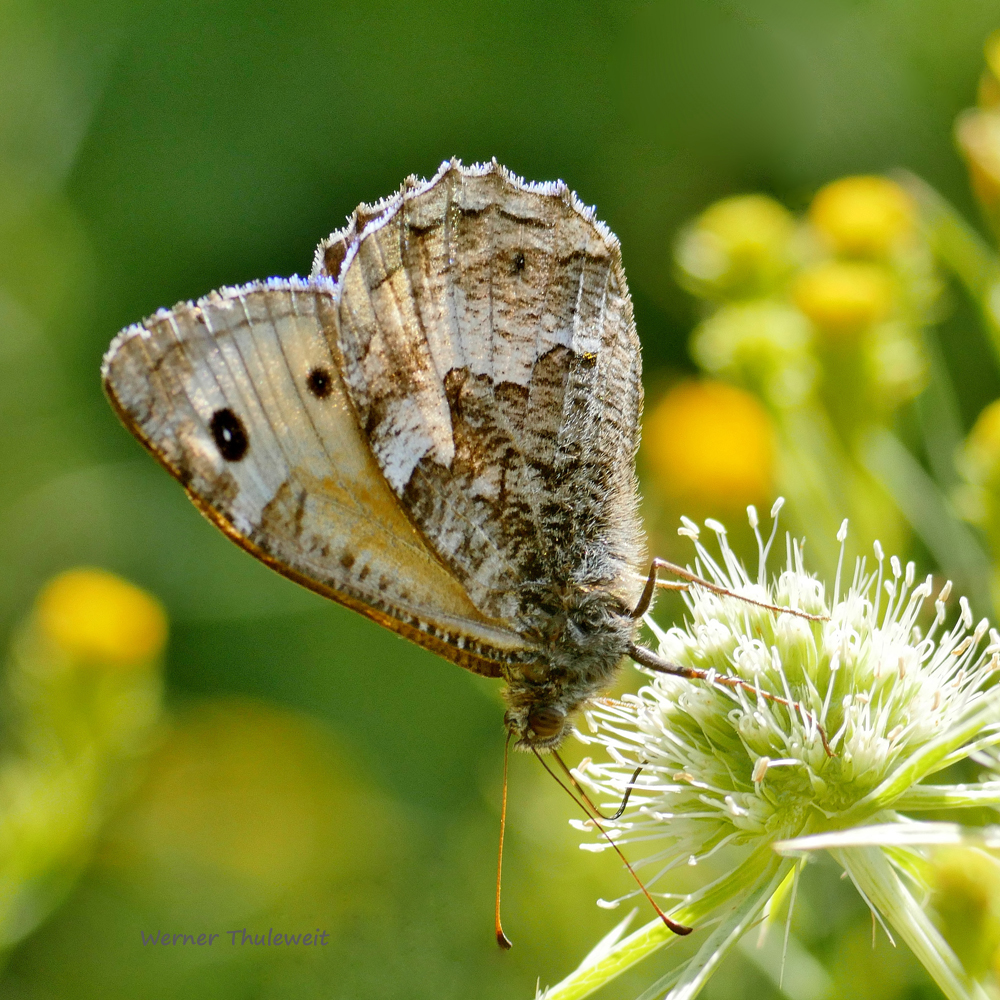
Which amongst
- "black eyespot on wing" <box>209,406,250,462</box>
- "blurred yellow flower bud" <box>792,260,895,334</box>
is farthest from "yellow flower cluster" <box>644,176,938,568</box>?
"black eyespot on wing" <box>209,406,250,462</box>

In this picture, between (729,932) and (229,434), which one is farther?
(229,434)

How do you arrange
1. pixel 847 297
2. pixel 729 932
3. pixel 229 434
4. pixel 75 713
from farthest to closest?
1. pixel 75 713
2. pixel 847 297
3. pixel 229 434
4. pixel 729 932

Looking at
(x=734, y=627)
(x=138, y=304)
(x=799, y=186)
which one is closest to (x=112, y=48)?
(x=138, y=304)

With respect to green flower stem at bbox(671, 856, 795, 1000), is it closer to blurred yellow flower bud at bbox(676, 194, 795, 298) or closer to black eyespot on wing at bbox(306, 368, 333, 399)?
black eyespot on wing at bbox(306, 368, 333, 399)

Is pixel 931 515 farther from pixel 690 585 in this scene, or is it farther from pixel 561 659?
pixel 561 659

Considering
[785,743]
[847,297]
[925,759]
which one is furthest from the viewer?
[847,297]

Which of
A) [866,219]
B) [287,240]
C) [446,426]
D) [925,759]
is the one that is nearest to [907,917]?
[925,759]

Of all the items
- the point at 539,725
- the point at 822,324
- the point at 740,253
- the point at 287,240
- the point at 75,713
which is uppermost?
the point at 287,240
